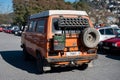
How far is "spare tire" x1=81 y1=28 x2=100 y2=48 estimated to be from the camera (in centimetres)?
993

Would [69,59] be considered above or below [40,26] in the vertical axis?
below

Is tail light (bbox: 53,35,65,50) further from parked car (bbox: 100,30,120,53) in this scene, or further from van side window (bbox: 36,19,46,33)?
parked car (bbox: 100,30,120,53)

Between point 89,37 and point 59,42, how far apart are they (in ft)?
4.23

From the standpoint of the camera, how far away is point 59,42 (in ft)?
31.1

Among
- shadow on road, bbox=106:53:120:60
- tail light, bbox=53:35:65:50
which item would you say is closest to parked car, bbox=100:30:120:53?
shadow on road, bbox=106:53:120:60

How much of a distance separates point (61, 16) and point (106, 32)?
9417 mm

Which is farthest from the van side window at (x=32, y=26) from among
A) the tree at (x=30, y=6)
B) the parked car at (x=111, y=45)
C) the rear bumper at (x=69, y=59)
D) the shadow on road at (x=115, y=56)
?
the tree at (x=30, y=6)

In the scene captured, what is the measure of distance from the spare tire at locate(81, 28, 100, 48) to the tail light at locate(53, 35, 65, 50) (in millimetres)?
770

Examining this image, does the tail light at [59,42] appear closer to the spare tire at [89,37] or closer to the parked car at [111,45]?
the spare tire at [89,37]

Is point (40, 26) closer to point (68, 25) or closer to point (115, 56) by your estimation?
point (68, 25)

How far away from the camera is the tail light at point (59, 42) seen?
945 centimetres

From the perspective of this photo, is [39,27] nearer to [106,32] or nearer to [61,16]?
[61,16]

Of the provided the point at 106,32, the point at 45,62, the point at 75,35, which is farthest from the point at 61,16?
the point at 106,32

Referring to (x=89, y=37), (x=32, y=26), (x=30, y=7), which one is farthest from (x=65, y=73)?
(x=30, y=7)
